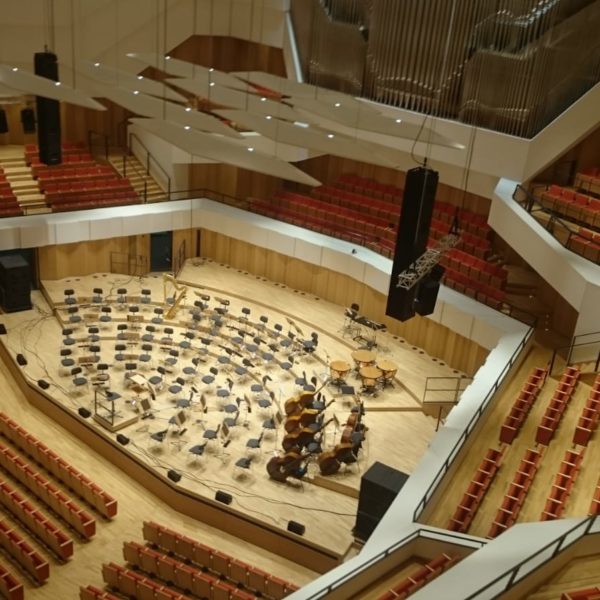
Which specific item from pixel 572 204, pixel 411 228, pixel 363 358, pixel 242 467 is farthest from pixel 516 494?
pixel 572 204

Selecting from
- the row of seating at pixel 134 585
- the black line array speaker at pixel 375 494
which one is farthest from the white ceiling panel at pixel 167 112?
the row of seating at pixel 134 585

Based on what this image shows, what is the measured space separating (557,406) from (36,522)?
5.74 metres

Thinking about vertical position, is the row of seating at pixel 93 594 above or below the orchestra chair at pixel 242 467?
below

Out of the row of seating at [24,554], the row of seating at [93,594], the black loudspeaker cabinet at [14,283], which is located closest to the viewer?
the row of seating at [93,594]

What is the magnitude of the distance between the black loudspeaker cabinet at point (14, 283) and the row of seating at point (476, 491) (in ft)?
25.0

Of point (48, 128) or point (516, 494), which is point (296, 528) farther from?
point (48, 128)

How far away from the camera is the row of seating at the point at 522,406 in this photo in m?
7.81

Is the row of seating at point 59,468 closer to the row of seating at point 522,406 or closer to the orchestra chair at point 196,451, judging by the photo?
the orchestra chair at point 196,451

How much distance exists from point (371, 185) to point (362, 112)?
7354 millimetres

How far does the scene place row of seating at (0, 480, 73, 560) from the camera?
7664 mm

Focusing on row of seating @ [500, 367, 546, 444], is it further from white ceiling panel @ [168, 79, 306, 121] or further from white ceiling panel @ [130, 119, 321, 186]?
white ceiling panel @ [168, 79, 306, 121]

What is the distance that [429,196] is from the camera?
23.1ft

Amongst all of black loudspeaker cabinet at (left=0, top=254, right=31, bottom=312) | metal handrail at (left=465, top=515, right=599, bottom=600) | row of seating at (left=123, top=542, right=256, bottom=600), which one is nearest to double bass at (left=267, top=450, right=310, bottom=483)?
row of seating at (left=123, top=542, right=256, bottom=600)

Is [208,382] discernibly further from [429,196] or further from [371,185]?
[371,185]
